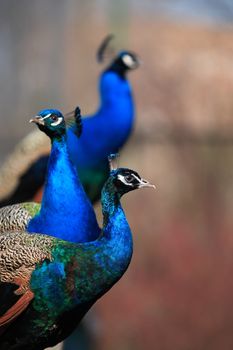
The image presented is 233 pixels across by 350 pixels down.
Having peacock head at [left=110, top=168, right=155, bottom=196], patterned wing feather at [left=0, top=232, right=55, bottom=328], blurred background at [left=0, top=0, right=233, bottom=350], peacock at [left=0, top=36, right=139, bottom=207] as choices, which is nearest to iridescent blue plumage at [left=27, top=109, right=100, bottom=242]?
patterned wing feather at [left=0, top=232, right=55, bottom=328]

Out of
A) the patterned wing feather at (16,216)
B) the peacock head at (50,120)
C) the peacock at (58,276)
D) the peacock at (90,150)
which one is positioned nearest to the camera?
the peacock at (58,276)

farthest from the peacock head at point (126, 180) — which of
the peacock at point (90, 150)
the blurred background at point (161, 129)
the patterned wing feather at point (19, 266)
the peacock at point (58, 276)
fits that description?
the blurred background at point (161, 129)

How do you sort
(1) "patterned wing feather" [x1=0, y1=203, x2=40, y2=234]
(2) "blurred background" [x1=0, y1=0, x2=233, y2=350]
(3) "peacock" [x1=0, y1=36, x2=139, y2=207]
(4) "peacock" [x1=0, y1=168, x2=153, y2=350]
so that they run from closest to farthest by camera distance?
(4) "peacock" [x1=0, y1=168, x2=153, y2=350]
(1) "patterned wing feather" [x1=0, y1=203, x2=40, y2=234]
(3) "peacock" [x1=0, y1=36, x2=139, y2=207]
(2) "blurred background" [x1=0, y1=0, x2=233, y2=350]

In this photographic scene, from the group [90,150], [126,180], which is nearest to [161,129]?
[90,150]

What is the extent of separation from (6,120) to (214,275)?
10.7ft

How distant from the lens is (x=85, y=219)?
377cm

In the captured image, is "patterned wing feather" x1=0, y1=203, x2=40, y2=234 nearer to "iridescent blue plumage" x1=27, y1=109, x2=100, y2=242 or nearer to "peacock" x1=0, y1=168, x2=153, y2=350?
"iridescent blue plumage" x1=27, y1=109, x2=100, y2=242

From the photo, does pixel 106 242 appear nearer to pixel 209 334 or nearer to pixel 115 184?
pixel 115 184

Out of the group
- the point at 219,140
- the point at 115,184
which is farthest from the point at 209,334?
the point at 115,184

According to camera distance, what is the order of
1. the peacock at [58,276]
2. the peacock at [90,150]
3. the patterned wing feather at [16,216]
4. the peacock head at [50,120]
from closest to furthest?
the peacock at [58,276] < the peacock head at [50,120] < the patterned wing feather at [16,216] < the peacock at [90,150]

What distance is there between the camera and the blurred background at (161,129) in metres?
8.05

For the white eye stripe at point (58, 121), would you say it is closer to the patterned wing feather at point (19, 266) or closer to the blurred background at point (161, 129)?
the patterned wing feather at point (19, 266)

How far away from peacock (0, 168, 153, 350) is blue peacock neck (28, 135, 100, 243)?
0.32 m

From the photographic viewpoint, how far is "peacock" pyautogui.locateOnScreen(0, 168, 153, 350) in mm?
3350
